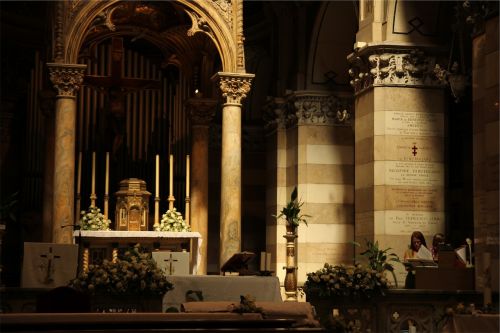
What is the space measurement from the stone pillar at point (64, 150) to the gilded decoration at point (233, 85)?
8.16 feet

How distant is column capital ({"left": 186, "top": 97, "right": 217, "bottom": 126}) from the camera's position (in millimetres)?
21250

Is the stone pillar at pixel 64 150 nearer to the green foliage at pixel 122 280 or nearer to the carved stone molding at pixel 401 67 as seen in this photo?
the green foliage at pixel 122 280

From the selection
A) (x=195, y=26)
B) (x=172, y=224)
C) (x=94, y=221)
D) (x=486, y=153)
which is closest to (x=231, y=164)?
(x=172, y=224)

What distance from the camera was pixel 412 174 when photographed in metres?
17.7

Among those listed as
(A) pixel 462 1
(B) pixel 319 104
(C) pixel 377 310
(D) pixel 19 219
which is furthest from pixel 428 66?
(D) pixel 19 219

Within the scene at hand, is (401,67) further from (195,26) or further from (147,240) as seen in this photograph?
(147,240)

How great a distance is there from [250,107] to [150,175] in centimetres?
600

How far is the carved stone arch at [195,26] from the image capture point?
17.7 metres

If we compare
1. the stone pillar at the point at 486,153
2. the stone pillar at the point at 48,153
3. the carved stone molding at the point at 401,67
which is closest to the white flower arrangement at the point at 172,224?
the stone pillar at the point at 48,153

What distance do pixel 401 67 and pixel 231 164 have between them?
3415 mm

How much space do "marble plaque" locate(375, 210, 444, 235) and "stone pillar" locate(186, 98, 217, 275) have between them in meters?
4.65

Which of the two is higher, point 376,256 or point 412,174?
point 412,174

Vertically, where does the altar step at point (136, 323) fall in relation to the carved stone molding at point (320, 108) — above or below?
below

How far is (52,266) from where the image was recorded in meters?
13.9
